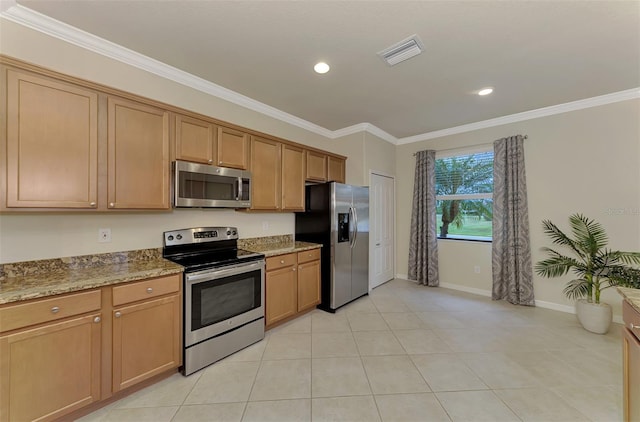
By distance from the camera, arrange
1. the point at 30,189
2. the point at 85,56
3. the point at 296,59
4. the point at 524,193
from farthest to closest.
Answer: the point at 524,193, the point at 296,59, the point at 85,56, the point at 30,189

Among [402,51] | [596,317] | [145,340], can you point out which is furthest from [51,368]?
[596,317]

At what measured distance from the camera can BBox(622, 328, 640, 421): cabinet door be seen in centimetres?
124

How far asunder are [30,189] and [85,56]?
1.25 m

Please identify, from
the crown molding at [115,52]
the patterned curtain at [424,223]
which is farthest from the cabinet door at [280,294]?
the patterned curtain at [424,223]

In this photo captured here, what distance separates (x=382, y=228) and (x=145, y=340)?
3701 mm

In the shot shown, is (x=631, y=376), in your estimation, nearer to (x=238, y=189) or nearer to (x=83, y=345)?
(x=238, y=189)

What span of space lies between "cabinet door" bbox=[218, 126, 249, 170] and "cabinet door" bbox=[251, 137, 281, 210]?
0.35 feet

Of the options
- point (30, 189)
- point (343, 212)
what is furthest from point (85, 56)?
point (343, 212)

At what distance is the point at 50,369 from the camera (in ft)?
4.84

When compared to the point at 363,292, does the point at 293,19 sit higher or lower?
higher

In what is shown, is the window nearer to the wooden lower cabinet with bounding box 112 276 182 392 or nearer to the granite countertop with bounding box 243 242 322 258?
the granite countertop with bounding box 243 242 322 258

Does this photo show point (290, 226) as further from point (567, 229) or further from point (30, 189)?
point (567, 229)

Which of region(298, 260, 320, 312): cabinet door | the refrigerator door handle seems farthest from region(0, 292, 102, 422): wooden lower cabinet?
the refrigerator door handle

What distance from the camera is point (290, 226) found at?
373 cm
